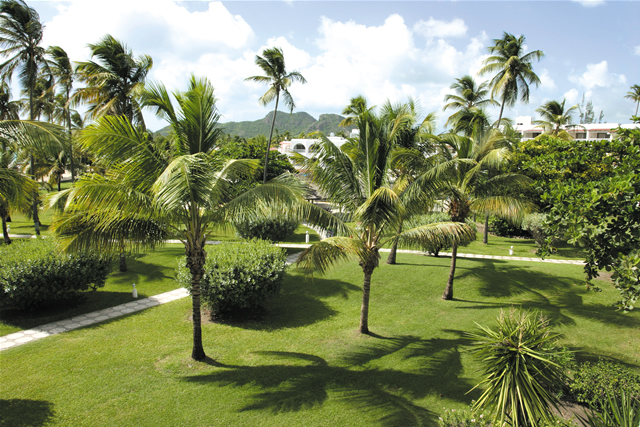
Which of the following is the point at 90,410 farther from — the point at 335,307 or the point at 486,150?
the point at 486,150

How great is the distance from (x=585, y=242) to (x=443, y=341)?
4.92 metres

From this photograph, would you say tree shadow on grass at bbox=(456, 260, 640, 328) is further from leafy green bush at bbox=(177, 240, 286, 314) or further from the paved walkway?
the paved walkway

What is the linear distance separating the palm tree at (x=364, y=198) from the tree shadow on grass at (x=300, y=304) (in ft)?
7.09

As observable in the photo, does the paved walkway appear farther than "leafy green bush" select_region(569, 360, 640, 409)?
Yes

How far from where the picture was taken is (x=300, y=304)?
42.7ft

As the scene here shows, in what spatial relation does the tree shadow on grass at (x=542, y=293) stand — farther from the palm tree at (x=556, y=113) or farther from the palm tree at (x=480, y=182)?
the palm tree at (x=556, y=113)

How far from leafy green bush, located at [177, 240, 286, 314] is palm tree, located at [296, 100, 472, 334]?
8.72ft

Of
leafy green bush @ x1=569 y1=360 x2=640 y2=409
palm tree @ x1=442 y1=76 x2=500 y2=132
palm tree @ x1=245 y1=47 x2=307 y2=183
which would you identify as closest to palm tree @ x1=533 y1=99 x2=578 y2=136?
palm tree @ x1=442 y1=76 x2=500 y2=132

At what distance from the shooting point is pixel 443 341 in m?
10.4

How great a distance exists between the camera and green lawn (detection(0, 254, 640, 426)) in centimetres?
691

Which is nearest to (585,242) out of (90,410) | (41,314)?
(90,410)

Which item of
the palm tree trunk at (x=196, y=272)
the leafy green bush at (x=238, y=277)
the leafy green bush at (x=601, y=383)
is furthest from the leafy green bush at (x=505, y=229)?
the palm tree trunk at (x=196, y=272)

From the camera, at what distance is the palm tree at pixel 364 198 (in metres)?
8.79

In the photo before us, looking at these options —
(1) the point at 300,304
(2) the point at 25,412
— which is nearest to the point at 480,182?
(1) the point at 300,304
